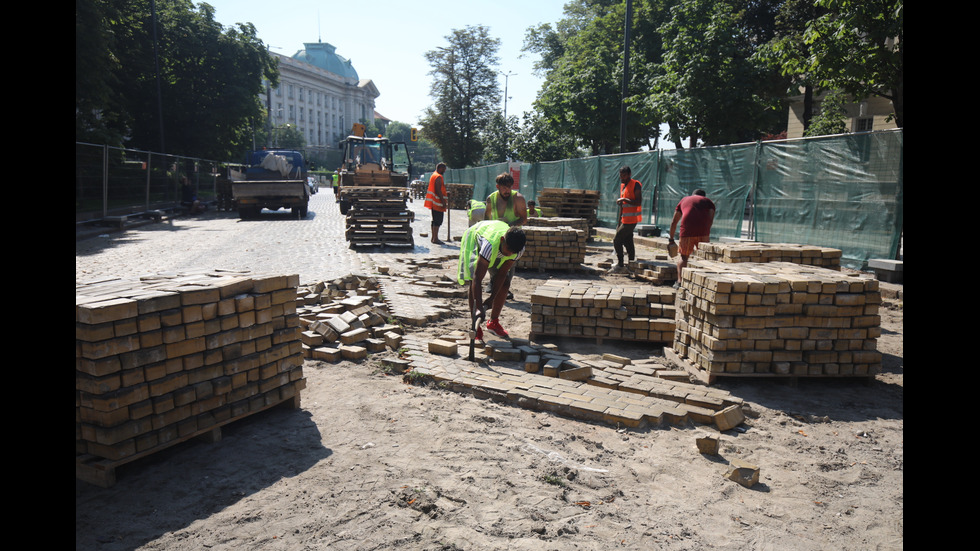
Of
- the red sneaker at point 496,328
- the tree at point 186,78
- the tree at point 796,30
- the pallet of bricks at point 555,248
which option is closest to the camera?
the red sneaker at point 496,328

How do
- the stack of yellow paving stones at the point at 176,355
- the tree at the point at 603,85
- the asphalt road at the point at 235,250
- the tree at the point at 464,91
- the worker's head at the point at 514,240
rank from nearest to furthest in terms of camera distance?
Answer: the stack of yellow paving stones at the point at 176,355 → the worker's head at the point at 514,240 → the asphalt road at the point at 235,250 → the tree at the point at 603,85 → the tree at the point at 464,91

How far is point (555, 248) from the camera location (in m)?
11.4

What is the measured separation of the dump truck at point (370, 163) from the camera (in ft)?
72.0

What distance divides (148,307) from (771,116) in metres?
22.5

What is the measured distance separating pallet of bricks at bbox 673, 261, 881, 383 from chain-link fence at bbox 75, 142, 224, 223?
13865mm

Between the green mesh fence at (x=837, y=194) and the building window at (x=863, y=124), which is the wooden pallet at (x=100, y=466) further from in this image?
the building window at (x=863, y=124)

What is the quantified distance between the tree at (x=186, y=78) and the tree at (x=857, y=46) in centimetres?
2840

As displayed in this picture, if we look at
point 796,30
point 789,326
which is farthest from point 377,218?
point 796,30

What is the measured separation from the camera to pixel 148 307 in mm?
3646

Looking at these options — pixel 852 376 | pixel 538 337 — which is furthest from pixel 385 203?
pixel 852 376

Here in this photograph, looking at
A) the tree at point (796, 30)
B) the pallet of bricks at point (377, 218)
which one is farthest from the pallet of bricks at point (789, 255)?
the tree at point (796, 30)

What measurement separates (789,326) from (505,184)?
4475mm

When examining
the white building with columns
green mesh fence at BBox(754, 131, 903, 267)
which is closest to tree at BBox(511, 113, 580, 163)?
green mesh fence at BBox(754, 131, 903, 267)
